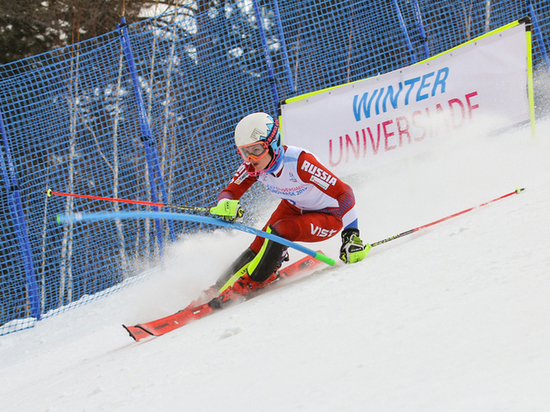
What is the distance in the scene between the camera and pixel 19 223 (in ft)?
17.0

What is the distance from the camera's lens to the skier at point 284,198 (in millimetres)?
3406

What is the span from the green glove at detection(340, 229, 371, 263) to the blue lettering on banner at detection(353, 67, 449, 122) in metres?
2.16

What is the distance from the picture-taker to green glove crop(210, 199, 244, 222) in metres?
3.58

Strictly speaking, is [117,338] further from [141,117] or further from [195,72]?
[195,72]

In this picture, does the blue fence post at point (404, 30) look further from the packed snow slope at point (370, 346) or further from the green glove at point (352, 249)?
the green glove at point (352, 249)

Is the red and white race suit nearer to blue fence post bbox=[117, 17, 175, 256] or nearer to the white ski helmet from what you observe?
the white ski helmet

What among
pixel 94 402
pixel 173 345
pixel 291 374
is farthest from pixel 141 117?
pixel 291 374

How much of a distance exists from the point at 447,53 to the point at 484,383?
15.1 feet

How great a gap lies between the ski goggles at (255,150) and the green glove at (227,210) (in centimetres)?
39

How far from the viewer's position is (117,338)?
12.5 feet

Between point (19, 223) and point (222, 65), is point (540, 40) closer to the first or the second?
point (222, 65)

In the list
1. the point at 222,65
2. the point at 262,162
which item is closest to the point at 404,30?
the point at 222,65

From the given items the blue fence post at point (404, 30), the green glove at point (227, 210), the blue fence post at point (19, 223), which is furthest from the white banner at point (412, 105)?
the blue fence post at point (19, 223)

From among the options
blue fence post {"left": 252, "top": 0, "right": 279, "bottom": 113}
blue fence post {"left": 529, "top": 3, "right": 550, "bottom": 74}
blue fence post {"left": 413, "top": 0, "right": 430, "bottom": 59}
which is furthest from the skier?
blue fence post {"left": 529, "top": 3, "right": 550, "bottom": 74}
